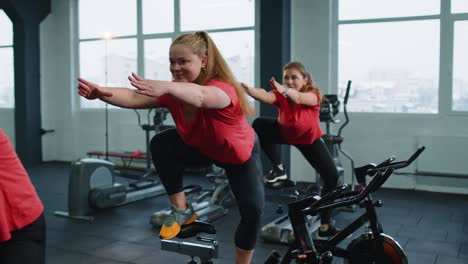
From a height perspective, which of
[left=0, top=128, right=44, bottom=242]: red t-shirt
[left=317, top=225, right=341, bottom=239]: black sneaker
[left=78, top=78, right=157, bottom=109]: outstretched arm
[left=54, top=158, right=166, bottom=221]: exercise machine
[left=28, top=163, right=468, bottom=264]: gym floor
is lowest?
[left=28, top=163, right=468, bottom=264]: gym floor

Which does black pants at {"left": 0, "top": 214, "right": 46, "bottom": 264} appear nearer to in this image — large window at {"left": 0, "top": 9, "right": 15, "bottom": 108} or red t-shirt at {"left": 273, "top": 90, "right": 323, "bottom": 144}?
red t-shirt at {"left": 273, "top": 90, "right": 323, "bottom": 144}

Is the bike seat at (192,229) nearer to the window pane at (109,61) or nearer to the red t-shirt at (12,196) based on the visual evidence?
the red t-shirt at (12,196)

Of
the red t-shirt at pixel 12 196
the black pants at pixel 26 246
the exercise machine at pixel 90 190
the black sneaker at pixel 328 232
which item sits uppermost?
the red t-shirt at pixel 12 196

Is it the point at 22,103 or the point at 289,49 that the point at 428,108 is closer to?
the point at 289,49

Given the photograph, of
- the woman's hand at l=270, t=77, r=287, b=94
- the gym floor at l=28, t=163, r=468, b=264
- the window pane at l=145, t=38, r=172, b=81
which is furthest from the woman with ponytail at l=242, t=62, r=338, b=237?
the window pane at l=145, t=38, r=172, b=81

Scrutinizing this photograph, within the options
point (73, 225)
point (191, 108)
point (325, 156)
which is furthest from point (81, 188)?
point (191, 108)

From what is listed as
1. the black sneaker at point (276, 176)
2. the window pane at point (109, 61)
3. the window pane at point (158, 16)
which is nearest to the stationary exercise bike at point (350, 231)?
the black sneaker at point (276, 176)

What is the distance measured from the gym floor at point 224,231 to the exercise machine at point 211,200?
0.33 ft

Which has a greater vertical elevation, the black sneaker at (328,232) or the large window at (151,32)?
Result: the large window at (151,32)

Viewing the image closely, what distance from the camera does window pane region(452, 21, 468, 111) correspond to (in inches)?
250

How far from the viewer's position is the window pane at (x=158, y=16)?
27.4 feet

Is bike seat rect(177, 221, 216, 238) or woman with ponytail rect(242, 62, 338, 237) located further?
woman with ponytail rect(242, 62, 338, 237)

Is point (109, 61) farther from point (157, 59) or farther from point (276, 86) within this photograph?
point (276, 86)

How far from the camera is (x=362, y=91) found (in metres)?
6.98
